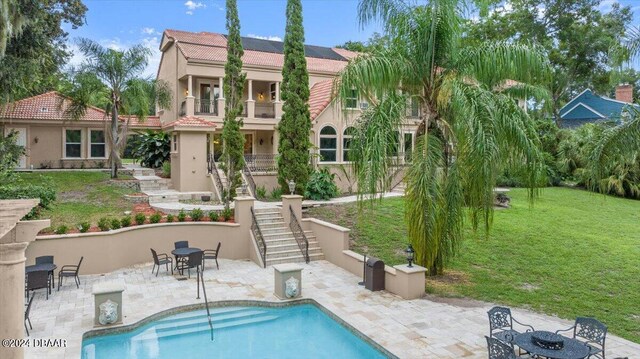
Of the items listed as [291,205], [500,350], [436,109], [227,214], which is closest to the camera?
[500,350]

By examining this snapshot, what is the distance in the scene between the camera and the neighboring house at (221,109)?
70.7 feet

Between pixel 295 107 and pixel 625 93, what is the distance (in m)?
34.0

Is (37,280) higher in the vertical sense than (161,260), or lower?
higher

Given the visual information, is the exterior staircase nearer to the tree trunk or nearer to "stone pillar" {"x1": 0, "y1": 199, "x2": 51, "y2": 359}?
"stone pillar" {"x1": 0, "y1": 199, "x2": 51, "y2": 359}

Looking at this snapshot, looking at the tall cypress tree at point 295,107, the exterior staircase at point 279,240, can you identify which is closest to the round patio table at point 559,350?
the exterior staircase at point 279,240

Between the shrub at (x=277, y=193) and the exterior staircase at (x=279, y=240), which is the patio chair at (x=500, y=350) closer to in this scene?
the exterior staircase at (x=279, y=240)

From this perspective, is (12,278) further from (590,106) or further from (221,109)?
(590,106)

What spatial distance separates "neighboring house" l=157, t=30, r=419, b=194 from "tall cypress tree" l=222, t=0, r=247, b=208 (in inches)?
162

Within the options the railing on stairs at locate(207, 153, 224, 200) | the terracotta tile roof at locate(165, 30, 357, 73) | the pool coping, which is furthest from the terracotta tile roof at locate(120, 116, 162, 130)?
the pool coping

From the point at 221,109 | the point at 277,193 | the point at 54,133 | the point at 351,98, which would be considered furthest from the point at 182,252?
the point at 54,133

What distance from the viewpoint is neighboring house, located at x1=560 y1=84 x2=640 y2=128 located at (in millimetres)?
36938

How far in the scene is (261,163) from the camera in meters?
23.0

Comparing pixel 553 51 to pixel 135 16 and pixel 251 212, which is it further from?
pixel 135 16

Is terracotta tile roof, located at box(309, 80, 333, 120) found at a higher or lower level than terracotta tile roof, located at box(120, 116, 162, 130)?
higher
